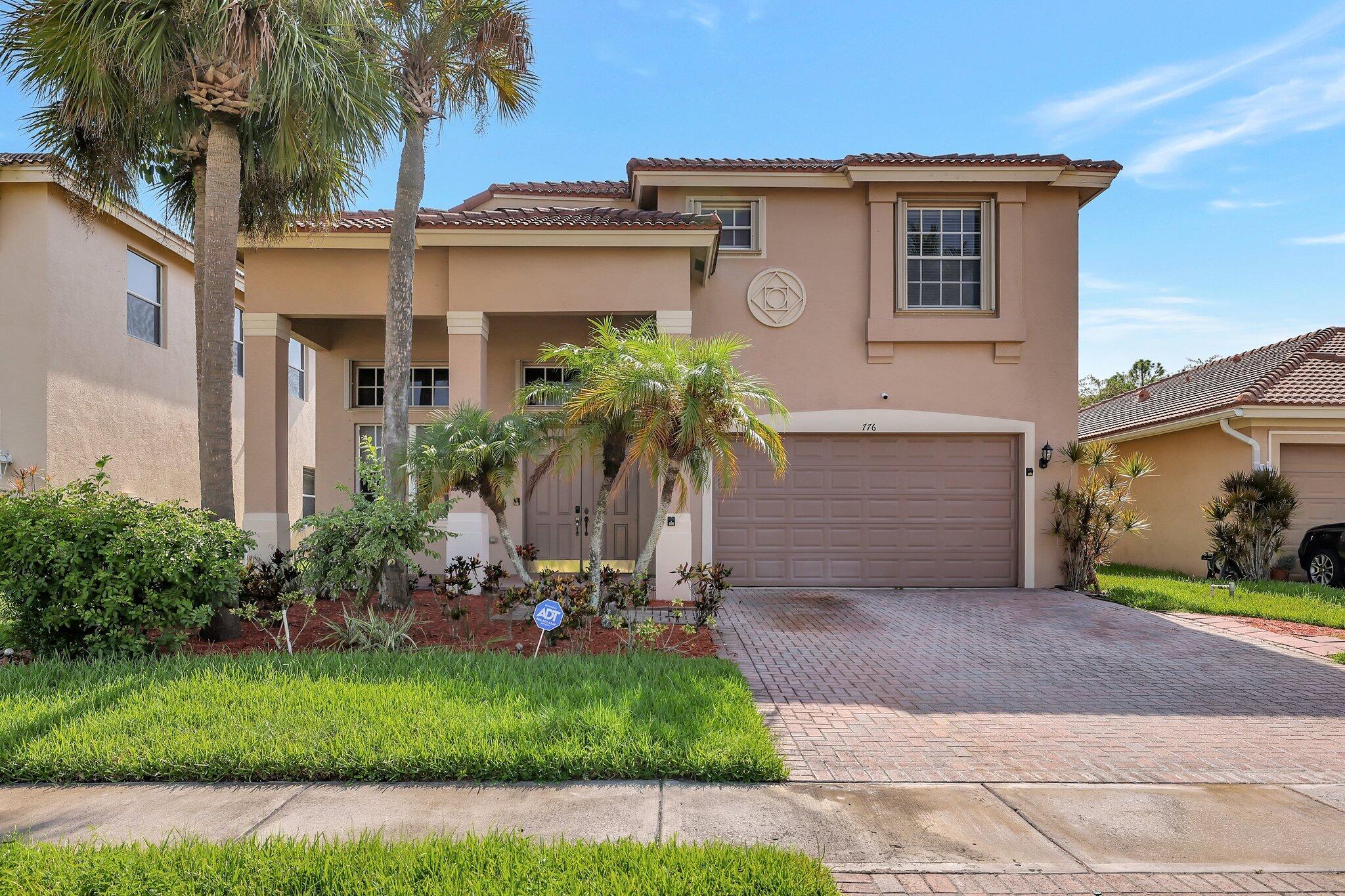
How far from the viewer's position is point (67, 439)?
12.9 meters

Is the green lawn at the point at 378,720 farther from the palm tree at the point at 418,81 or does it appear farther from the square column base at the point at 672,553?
the square column base at the point at 672,553

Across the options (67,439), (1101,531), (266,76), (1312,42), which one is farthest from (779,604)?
(67,439)

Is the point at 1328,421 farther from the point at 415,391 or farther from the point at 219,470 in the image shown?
the point at 219,470

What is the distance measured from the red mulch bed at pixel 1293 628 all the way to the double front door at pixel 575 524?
8456 millimetres

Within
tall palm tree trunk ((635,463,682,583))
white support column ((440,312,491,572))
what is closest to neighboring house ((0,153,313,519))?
white support column ((440,312,491,572))

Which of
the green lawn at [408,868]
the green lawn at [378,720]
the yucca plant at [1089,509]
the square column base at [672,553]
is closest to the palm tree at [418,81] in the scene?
the green lawn at [378,720]

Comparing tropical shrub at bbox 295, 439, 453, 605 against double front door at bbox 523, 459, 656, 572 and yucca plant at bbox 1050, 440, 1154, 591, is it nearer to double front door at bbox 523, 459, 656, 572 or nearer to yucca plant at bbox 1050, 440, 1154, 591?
double front door at bbox 523, 459, 656, 572

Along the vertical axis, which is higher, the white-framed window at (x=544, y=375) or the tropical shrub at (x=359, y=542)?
the white-framed window at (x=544, y=375)

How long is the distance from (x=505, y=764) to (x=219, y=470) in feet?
17.8

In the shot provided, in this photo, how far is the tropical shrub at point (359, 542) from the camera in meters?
7.56

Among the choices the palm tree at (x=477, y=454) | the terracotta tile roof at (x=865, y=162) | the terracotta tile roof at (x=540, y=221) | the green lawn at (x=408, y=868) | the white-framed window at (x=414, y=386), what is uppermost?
the terracotta tile roof at (x=865, y=162)

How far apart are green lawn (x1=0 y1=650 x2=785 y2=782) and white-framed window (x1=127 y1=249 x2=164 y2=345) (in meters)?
10.6

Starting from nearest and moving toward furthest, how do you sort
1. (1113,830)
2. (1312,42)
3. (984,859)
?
(984,859) → (1113,830) → (1312,42)

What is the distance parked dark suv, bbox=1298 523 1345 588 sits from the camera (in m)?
12.9
